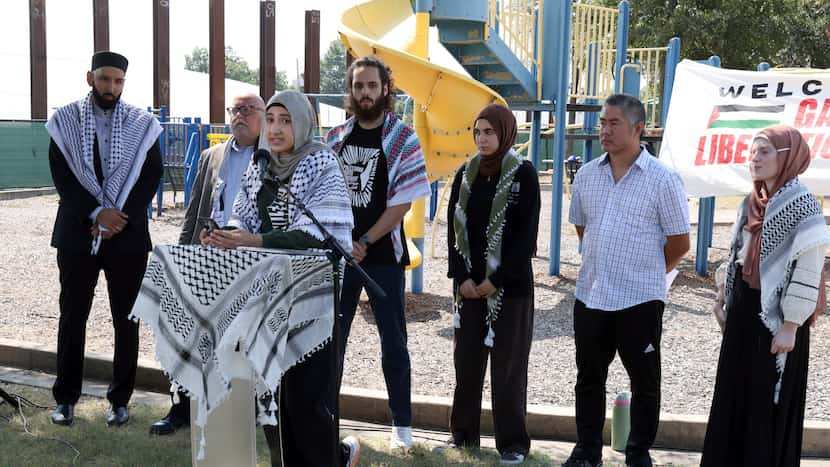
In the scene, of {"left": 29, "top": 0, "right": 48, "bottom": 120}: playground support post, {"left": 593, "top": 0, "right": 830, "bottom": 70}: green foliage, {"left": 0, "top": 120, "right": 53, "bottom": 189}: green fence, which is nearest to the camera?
{"left": 0, "top": 120, "right": 53, "bottom": 189}: green fence

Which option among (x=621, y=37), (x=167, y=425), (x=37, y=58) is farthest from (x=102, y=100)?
(x=37, y=58)

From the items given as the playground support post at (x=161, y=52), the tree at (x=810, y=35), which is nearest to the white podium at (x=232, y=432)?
the playground support post at (x=161, y=52)

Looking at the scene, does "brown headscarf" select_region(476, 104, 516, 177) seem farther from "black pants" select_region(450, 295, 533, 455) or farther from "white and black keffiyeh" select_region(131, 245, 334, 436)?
"white and black keffiyeh" select_region(131, 245, 334, 436)

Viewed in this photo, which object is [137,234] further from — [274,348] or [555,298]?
[555,298]

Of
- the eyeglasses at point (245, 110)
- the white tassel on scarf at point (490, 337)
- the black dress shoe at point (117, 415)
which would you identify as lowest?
the black dress shoe at point (117, 415)

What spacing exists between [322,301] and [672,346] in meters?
4.45

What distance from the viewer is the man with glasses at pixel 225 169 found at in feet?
15.0

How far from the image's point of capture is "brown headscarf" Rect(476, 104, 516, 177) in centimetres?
444

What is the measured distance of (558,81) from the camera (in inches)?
387

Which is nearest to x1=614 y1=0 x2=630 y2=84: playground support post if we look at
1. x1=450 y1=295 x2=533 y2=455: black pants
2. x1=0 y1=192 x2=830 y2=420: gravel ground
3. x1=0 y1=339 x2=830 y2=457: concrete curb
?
x1=0 y1=192 x2=830 y2=420: gravel ground

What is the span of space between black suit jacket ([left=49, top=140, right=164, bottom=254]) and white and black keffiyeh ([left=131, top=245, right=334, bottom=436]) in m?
1.68

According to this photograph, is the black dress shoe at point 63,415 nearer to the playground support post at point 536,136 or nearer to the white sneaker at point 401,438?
the white sneaker at point 401,438

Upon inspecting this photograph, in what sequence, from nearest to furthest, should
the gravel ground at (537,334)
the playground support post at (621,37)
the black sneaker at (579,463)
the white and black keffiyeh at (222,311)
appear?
1. the white and black keffiyeh at (222,311)
2. the black sneaker at (579,463)
3. the gravel ground at (537,334)
4. the playground support post at (621,37)

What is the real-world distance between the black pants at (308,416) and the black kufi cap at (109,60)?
2344 millimetres
